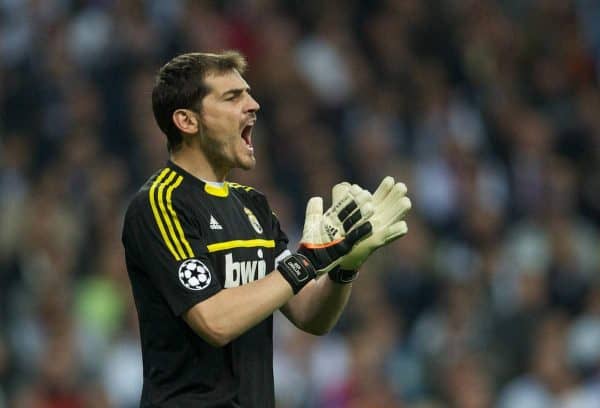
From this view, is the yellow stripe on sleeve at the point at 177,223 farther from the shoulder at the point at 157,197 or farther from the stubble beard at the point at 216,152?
the stubble beard at the point at 216,152

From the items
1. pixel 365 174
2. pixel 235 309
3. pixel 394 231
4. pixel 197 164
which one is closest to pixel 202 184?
pixel 197 164

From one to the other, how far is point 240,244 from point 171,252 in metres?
0.26

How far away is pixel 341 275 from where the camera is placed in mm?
4062

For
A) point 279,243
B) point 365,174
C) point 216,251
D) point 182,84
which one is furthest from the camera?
point 365,174

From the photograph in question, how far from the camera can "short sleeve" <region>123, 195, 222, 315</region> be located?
3680 millimetres

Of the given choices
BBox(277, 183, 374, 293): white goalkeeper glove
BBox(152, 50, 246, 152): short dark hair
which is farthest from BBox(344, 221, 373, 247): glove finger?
BBox(152, 50, 246, 152): short dark hair

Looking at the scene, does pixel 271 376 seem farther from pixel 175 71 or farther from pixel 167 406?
pixel 175 71

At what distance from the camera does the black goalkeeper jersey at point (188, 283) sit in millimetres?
3732

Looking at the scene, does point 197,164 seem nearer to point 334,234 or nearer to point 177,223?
point 177,223

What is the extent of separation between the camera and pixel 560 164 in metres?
8.92

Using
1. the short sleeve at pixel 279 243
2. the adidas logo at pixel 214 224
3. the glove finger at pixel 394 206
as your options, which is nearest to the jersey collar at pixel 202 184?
the adidas logo at pixel 214 224

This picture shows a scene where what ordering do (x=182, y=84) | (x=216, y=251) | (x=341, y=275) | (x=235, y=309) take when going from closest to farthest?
1. (x=235, y=309)
2. (x=216, y=251)
3. (x=182, y=84)
4. (x=341, y=275)

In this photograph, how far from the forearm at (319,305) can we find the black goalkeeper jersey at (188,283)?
0.72 ft

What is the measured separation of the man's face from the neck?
0.8 inches
